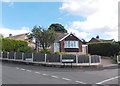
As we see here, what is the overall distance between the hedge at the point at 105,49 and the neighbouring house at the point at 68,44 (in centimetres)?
288

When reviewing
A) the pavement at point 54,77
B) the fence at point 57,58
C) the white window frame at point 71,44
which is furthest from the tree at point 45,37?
the pavement at point 54,77

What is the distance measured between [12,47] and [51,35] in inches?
399

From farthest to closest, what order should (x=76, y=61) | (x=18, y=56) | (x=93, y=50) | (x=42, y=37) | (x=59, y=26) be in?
(x=59, y=26)
(x=93, y=50)
(x=42, y=37)
(x=18, y=56)
(x=76, y=61)

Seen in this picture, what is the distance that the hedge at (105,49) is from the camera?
43406 mm

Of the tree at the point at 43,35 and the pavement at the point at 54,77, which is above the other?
the tree at the point at 43,35

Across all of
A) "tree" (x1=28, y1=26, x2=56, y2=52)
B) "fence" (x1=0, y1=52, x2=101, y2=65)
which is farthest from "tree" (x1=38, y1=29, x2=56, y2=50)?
"fence" (x1=0, y1=52, x2=101, y2=65)

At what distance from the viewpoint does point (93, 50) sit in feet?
166

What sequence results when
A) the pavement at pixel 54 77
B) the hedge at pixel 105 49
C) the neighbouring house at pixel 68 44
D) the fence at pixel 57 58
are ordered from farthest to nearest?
1. the neighbouring house at pixel 68 44
2. the hedge at pixel 105 49
3. the fence at pixel 57 58
4. the pavement at pixel 54 77

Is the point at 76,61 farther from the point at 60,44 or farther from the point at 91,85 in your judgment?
the point at 60,44

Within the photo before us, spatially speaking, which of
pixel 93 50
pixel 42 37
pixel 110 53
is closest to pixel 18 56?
pixel 42 37

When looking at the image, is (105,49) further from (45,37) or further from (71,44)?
(45,37)

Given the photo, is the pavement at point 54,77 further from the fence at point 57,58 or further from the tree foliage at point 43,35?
the tree foliage at point 43,35

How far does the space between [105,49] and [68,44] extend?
29.5 ft

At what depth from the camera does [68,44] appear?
52312 millimetres
